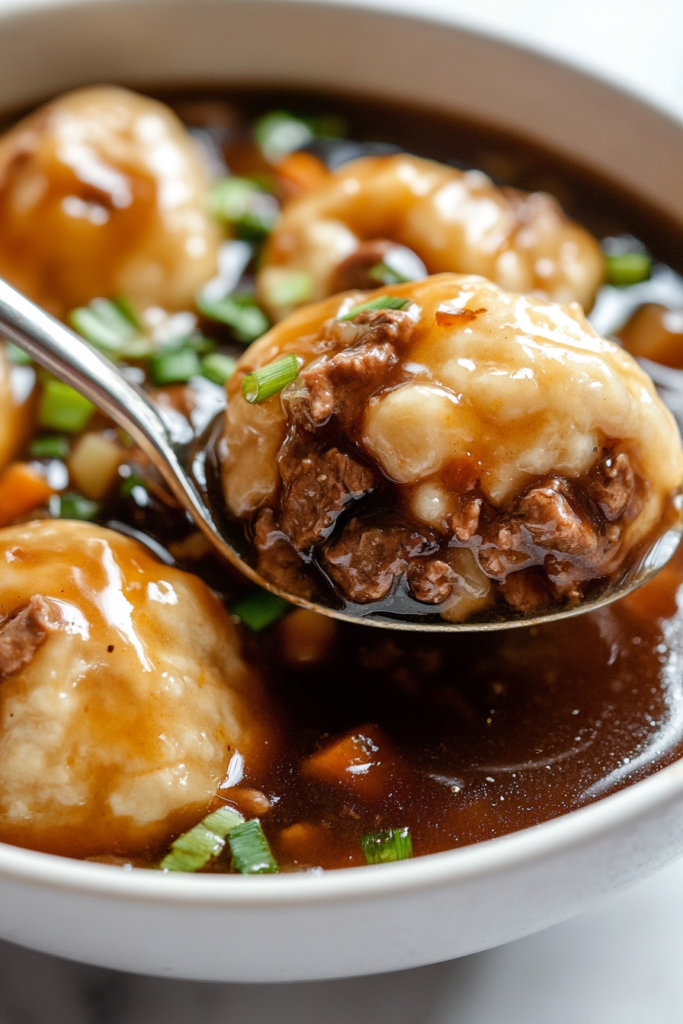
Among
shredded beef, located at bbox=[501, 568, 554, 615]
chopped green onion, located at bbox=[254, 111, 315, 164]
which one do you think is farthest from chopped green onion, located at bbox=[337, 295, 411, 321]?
chopped green onion, located at bbox=[254, 111, 315, 164]

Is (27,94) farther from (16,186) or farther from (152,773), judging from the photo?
(152,773)

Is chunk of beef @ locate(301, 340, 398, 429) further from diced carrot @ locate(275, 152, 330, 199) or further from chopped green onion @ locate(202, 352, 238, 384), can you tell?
diced carrot @ locate(275, 152, 330, 199)

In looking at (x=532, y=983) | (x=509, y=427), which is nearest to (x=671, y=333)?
(x=509, y=427)

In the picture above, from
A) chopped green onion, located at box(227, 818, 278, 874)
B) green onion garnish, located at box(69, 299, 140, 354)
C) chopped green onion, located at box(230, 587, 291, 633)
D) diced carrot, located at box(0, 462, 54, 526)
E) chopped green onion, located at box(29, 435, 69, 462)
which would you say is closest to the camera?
chopped green onion, located at box(227, 818, 278, 874)

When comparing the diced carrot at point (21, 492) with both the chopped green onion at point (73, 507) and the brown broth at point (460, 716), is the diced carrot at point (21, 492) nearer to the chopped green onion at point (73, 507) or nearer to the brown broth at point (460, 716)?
the chopped green onion at point (73, 507)

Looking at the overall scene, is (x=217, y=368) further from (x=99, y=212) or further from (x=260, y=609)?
(x=260, y=609)

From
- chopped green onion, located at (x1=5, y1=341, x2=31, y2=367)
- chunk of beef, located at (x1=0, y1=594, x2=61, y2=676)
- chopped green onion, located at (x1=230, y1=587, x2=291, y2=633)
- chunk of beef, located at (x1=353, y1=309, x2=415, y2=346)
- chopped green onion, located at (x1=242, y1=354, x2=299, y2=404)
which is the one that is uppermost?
chunk of beef, located at (x1=353, y1=309, x2=415, y2=346)
